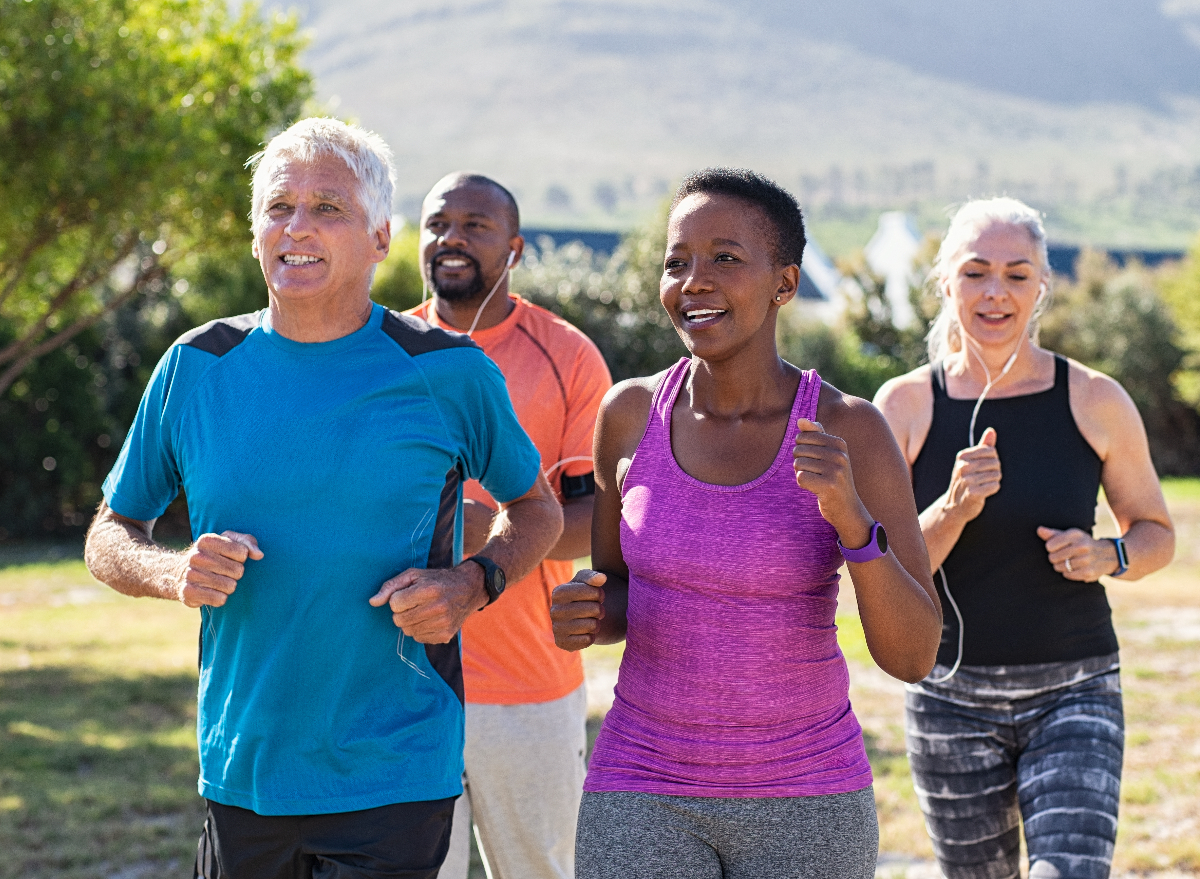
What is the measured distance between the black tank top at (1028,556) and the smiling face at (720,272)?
4.63 ft

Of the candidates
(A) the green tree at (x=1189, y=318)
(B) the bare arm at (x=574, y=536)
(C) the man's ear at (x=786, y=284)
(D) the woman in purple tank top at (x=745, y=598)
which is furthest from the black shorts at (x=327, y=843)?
(A) the green tree at (x=1189, y=318)

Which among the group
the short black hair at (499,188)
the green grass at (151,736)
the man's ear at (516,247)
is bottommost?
the green grass at (151,736)

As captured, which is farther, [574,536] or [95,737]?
[95,737]

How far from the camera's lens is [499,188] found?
463 centimetres

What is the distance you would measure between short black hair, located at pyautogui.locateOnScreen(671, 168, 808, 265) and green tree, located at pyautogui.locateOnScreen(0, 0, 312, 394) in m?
8.17

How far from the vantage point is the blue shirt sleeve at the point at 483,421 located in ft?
10.2

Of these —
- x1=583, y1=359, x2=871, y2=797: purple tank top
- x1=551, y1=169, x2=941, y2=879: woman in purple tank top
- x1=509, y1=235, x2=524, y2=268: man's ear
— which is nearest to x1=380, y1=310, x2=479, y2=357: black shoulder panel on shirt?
x1=551, y1=169, x2=941, y2=879: woman in purple tank top

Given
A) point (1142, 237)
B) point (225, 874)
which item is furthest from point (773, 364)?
point (1142, 237)

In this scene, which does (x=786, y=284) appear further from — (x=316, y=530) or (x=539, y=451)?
(x=539, y=451)

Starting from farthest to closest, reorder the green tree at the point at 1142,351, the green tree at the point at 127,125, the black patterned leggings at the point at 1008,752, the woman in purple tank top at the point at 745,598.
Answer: the green tree at the point at 1142,351
the green tree at the point at 127,125
the black patterned leggings at the point at 1008,752
the woman in purple tank top at the point at 745,598

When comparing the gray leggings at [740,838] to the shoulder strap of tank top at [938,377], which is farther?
the shoulder strap of tank top at [938,377]

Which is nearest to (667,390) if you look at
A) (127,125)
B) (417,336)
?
(417,336)

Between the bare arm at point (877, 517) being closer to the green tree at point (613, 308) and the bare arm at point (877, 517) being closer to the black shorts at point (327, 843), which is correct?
the black shorts at point (327, 843)

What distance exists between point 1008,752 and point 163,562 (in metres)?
2.43
